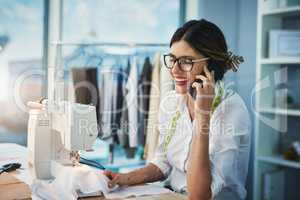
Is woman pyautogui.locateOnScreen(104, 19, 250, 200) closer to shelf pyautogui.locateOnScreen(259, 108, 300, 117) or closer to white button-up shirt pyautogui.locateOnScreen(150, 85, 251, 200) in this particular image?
white button-up shirt pyautogui.locateOnScreen(150, 85, 251, 200)

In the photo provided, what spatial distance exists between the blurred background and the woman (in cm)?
75

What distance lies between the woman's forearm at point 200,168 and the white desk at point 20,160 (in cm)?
7

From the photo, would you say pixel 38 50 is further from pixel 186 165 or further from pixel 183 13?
pixel 186 165

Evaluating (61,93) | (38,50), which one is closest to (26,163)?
(61,93)

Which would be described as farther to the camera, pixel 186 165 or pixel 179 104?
pixel 179 104

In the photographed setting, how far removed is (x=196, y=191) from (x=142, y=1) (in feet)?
5.70

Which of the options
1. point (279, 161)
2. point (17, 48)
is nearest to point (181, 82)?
point (279, 161)

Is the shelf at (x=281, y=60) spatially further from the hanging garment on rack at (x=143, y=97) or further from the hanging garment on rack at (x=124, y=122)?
the hanging garment on rack at (x=124, y=122)

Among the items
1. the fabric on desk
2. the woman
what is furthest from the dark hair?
the fabric on desk

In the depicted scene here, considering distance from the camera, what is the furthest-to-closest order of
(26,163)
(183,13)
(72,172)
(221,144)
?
1. (183,13)
2. (26,163)
3. (221,144)
4. (72,172)

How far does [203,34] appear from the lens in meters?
1.15

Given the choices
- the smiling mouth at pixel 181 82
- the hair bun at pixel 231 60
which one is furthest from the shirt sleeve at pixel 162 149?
the hair bun at pixel 231 60

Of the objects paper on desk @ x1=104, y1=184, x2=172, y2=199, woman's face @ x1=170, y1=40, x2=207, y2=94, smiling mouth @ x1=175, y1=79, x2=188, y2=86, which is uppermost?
woman's face @ x1=170, y1=40, x2=207, y2=94

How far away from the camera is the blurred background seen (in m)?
1.97
